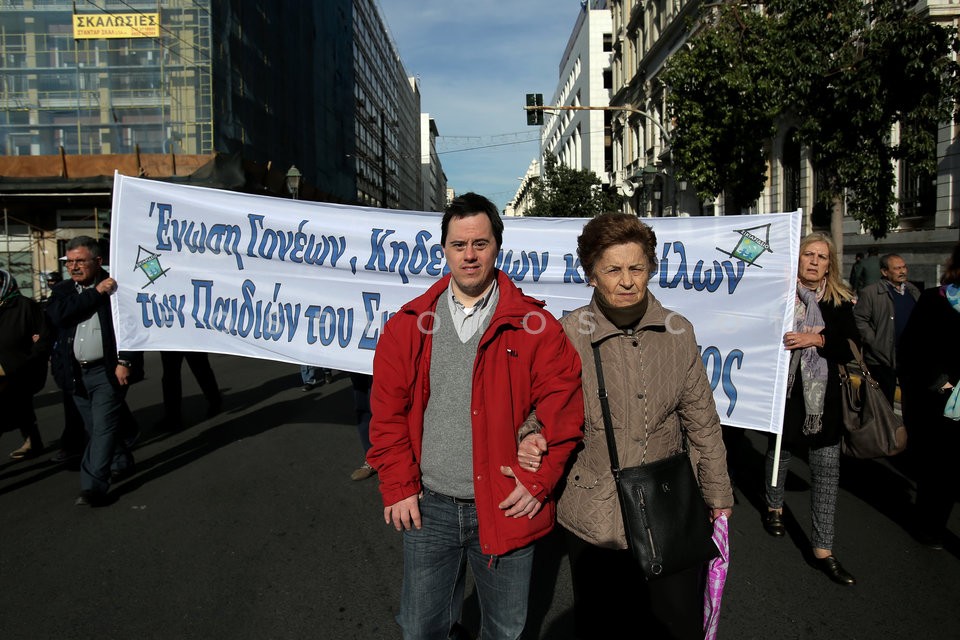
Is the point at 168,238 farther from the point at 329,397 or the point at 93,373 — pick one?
the point at 329,397

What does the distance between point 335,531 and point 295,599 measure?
0.92m

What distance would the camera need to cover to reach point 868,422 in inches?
150

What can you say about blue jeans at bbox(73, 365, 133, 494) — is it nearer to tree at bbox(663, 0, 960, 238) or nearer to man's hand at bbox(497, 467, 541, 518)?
man's hand at bbox(497, 467, 541, 518)

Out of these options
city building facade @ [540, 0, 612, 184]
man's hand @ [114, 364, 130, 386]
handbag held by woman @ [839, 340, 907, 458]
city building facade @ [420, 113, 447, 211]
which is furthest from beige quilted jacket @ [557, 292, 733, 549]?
city building facade @ [420, 113, 447, 211]

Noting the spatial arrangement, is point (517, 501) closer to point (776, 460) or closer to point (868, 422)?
point (776, 460)

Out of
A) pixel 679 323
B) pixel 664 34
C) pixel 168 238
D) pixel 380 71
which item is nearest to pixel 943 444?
pixel 679 323

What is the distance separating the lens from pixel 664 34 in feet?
104

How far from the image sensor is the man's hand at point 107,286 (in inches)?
185

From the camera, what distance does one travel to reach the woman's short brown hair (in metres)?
2.33

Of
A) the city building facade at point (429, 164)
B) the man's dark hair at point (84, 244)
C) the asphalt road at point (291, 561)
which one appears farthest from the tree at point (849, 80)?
the city building facade at point (429, 164)

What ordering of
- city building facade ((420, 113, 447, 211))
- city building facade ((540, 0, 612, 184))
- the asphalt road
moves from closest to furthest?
the asphalt road, city building facade ((540, 0, 612, 184)), city building facade ((420, 113, 447, 211))

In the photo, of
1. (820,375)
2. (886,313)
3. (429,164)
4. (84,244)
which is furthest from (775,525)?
(429,164)

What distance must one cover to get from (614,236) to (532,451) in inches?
31.9

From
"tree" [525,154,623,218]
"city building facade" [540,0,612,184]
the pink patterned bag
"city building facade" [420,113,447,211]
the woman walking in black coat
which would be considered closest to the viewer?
the pink patterned bag
